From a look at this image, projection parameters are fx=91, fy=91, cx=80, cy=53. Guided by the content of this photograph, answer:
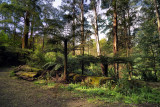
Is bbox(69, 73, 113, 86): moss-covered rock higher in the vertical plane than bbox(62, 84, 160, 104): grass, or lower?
higher

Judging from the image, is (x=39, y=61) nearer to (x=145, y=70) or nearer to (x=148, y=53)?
(x=145, y=70)

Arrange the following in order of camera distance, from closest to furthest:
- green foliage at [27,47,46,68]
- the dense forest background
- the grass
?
the grass → the dense forest background → green foliage at [27,47,46,68]

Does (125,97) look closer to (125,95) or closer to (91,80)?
(125,95)

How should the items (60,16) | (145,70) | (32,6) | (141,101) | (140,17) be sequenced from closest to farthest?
(141,101)
(60,16)
(145,70)
(32,6)
(140,17)

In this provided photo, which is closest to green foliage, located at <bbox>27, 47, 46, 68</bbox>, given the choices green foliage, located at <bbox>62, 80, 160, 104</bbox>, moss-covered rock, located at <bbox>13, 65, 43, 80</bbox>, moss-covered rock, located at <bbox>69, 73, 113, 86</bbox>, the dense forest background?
the dense forest background

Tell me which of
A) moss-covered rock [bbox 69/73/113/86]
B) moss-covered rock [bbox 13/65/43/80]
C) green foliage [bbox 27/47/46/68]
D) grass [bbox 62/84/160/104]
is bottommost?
grass [bbox 62/84/160/104]

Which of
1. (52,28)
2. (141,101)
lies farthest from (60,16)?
(141,101)

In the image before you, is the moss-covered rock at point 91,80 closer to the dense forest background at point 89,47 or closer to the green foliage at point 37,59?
the dense forest background at point 89,47

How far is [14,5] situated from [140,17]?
47.9ft

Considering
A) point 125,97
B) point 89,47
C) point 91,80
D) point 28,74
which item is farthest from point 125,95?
point 28,74

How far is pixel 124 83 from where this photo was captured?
3943mm

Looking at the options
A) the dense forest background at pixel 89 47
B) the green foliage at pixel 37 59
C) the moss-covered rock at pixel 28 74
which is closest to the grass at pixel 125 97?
the dense forest background at pixel 89 47

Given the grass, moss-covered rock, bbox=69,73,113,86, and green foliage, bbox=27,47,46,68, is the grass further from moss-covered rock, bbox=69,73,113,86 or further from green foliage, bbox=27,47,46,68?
green foliage, bbox=27,47,46,68

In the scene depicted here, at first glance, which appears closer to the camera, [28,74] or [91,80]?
[91,80]
